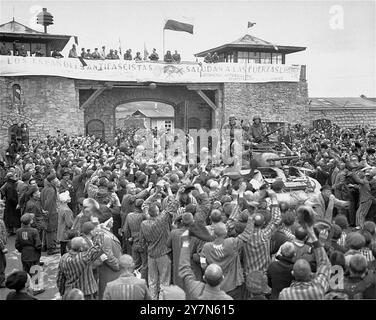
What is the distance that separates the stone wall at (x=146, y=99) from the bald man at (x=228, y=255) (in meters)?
21.7

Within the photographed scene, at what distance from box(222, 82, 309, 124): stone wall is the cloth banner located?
0.52 metres

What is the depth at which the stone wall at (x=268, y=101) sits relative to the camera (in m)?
27.2

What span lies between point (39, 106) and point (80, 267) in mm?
19452

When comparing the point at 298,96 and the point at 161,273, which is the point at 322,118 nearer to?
the point at 298,96

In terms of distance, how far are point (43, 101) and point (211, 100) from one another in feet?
32.4

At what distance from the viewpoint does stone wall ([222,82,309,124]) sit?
27.2 meters

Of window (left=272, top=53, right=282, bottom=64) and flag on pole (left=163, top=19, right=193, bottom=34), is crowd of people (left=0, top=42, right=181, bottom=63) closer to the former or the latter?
flag on pole (left=163, top=19, right=193, bottom=34)

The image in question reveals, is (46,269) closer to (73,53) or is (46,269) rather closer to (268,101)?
(73,53)

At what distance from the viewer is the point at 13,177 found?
466 inches

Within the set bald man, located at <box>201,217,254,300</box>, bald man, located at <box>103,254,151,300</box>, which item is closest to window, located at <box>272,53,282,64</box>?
bald man, located at <box>201,217,254,300</box>

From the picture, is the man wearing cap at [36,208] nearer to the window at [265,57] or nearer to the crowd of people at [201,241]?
the crowd of people at [201,241]

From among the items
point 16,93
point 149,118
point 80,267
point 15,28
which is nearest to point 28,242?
point 80,267
